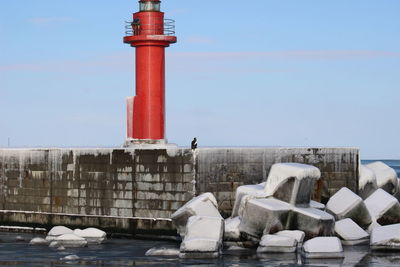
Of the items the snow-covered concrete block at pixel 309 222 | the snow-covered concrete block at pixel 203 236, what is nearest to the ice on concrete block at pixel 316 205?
the snow-covered concrete block at pixel 309 222

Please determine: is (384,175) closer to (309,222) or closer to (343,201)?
(343,201)

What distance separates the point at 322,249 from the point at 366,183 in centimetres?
487

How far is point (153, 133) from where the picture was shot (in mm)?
23281

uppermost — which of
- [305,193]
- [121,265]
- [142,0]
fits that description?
[142,0]

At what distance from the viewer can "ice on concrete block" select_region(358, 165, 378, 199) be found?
2056cm

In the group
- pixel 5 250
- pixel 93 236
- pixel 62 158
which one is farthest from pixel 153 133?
pixel 5 250

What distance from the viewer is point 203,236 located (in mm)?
16344

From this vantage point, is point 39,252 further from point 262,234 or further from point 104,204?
point 262,234

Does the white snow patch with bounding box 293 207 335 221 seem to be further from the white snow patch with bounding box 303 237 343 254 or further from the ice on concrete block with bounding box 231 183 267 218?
the white snow patch with bounding box 303 237 343 254

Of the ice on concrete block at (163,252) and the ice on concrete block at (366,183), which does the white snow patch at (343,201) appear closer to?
the ice on concrete block at (366,183)

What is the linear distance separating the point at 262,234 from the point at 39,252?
4.36 m

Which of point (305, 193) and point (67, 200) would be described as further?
point (67, 200)

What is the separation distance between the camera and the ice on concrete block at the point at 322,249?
631 inches

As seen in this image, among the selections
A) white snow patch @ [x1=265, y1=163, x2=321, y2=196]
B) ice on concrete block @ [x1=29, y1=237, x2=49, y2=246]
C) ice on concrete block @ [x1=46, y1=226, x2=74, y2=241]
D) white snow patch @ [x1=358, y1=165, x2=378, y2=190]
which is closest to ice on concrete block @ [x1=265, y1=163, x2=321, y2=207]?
white snow patch @ [x1=265, y1=163, x2=321, y2=196]
